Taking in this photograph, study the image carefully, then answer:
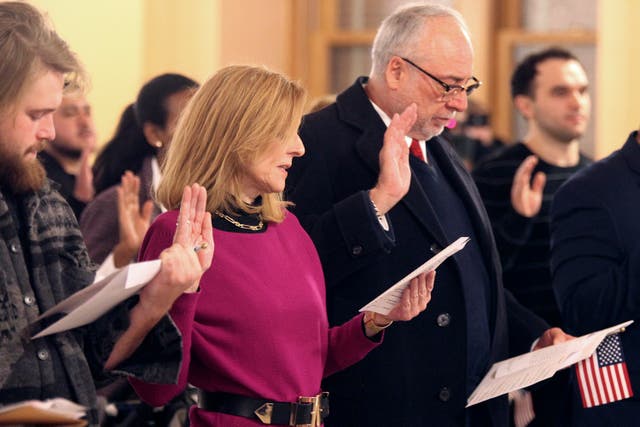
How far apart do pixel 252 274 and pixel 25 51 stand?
72 cm

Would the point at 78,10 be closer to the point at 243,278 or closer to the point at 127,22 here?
the point at 127,22

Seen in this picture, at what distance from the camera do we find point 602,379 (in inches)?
146

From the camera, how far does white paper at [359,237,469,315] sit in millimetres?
3074

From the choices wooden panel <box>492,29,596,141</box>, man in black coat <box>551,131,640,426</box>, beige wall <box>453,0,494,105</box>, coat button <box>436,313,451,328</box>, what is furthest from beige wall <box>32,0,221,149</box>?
coat button <box>436,313,451,328</box>

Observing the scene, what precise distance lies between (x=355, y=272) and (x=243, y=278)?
2.08 feet

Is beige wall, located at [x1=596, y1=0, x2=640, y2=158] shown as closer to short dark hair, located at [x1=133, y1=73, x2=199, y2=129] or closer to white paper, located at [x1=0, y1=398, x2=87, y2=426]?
short dark hair, located at [x1=133, y1=73, x2=199, y2=129]

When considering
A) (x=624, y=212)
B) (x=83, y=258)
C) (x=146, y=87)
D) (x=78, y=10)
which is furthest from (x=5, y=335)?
(x=78, y=10)

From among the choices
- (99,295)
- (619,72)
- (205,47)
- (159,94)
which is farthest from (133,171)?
(619,72)

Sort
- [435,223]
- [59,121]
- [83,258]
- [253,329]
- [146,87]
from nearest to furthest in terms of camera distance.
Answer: [83,258] → [253,329] → [435,223] → [146,87] → [59,121]

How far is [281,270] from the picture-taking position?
309 centimetres

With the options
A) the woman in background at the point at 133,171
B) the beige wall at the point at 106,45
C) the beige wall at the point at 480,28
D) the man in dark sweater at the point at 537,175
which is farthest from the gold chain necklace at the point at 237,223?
the beige wall at the point at 480,28

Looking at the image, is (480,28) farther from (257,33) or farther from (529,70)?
(529,70)

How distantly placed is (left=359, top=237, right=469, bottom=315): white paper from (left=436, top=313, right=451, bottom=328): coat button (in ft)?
1.50

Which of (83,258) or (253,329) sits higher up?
(83,258)
